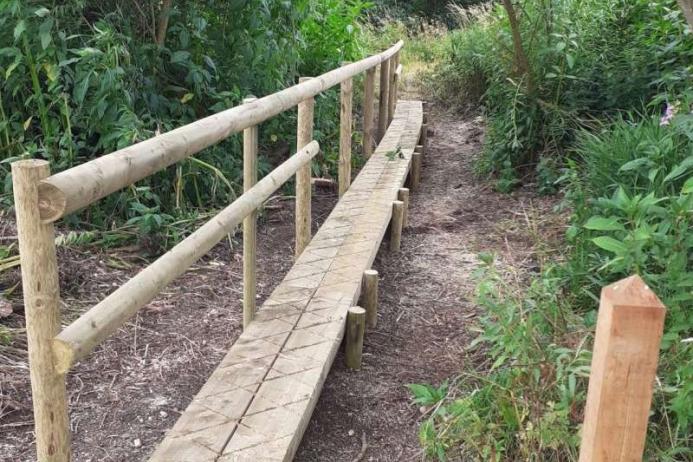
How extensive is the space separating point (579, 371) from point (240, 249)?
118 inches

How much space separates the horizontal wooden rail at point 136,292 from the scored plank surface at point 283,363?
21.5 inches

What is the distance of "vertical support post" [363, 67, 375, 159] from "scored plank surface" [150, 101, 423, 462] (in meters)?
2.20

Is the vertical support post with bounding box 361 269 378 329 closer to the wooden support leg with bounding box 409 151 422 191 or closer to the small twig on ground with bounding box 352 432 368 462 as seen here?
the small twig on ground with bounding box 352 432 368 462

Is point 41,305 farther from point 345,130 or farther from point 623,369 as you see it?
point 345,130

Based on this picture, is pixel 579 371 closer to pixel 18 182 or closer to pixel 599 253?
pixel 599 253

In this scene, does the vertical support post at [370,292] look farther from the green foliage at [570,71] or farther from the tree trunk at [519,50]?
the tree trunk at [519,50]

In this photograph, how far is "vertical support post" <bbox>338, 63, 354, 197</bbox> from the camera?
5.57 metres

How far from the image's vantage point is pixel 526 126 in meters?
6.64

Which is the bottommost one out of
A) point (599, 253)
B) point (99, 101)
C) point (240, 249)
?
point (240, 249)

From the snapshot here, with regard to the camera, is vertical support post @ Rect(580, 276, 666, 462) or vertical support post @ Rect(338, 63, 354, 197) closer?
vertical support post @ Rect(580, 276, 666, 462)

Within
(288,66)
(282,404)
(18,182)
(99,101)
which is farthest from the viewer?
(288,66)

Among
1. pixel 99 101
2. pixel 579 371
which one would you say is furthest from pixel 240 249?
pixel 579 371

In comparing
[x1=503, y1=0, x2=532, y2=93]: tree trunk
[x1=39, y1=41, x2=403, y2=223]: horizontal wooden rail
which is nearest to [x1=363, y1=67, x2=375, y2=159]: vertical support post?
[x1=503, y1=0, x2=532, y2=93]: tree trunk

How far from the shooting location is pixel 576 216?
4.45m
